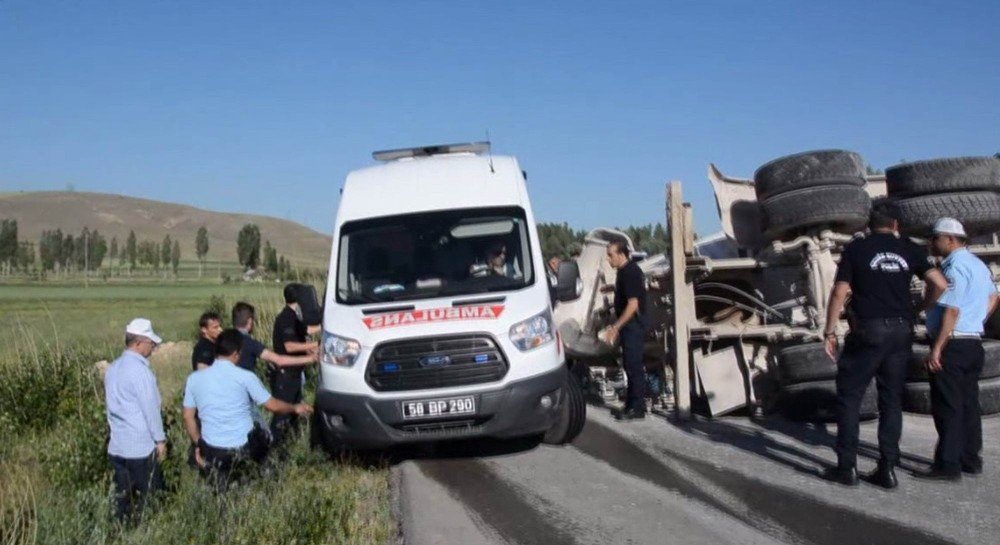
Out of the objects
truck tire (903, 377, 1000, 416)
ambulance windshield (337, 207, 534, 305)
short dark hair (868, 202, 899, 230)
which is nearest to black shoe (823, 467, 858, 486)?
short dark hair (868, 202, 899, 230)

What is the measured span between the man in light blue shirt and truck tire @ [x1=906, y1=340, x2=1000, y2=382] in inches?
245

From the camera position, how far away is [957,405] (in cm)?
766

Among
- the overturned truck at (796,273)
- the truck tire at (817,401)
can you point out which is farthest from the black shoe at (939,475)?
the overturned truck at (796,273)

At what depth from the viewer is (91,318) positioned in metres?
45.7

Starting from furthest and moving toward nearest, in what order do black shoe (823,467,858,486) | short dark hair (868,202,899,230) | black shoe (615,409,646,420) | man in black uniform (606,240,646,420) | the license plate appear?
black shoe (615,409,646,420) < man in black uniform (606,240,646,420) < the license plate < short dark hair (868,202,899,230) < black shoe (823,467,858,486)

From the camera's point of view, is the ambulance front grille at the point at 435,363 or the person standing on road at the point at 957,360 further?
the ambulance front grille at the point at 435,363

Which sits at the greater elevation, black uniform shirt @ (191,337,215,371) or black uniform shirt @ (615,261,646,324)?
black uniform shirt @ (615,261,646,324)

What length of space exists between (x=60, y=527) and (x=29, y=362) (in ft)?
28.2

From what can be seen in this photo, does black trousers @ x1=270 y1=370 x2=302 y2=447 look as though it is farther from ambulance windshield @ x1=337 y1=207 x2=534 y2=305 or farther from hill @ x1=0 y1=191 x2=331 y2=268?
hill @ x1=0 y1=191 x2=331 y2=268

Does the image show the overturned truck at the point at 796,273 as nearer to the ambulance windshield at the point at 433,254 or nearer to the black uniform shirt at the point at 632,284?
the black uniform shirt at the point at 632,284

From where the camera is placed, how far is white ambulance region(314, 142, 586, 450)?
8555 millimetres

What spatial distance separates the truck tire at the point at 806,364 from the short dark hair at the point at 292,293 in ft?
15.8

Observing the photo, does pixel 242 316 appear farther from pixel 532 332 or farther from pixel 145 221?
pixel 145 221

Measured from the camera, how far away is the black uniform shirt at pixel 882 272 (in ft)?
24.7
